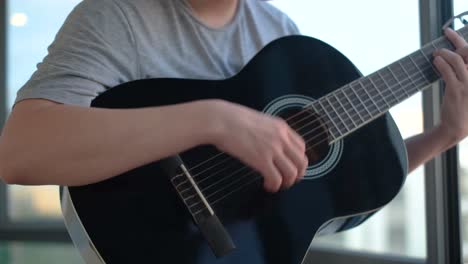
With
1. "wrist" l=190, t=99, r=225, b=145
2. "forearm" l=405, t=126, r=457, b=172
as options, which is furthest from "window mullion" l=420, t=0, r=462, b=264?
"wrist" l=190, t=99, r=225, b=145

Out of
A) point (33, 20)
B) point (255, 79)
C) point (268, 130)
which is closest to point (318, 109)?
point (255, 79)

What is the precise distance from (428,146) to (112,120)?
2.26ft

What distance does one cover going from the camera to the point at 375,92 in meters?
0.98

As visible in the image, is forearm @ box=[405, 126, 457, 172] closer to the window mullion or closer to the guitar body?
the guitar body

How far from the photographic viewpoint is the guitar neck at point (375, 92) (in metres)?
0.92

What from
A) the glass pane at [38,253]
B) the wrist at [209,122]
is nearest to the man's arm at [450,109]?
the wrist at [209,122]

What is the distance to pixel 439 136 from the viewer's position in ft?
3.62

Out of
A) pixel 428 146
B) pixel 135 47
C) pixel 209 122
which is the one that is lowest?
pixel 428 146

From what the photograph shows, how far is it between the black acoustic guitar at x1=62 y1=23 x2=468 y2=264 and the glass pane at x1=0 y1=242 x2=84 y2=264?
7.16 feet

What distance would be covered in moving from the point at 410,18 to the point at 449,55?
2.12 feet

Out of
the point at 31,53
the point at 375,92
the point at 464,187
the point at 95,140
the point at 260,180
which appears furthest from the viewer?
the point at 31,53

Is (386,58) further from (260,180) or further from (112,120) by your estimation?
(112,120)

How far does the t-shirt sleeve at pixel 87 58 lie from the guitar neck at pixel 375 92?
324 millimetres

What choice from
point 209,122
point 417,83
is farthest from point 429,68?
point 209,122
